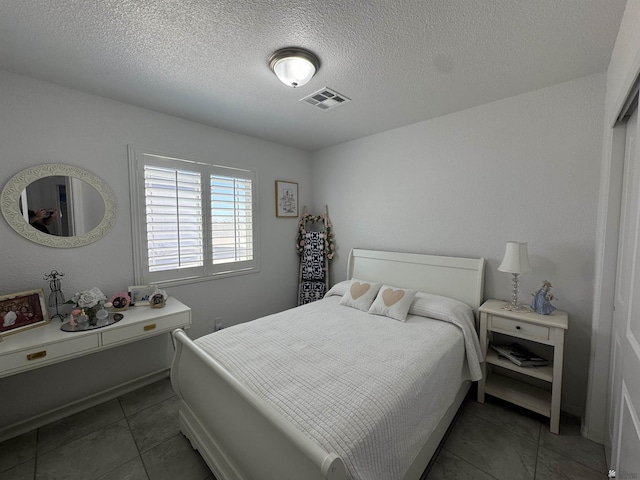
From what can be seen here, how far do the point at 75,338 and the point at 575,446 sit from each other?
3.43m

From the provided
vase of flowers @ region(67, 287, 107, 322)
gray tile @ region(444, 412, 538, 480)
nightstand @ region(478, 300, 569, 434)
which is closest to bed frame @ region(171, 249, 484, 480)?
gray tile @ region(444, 412, 538, 480)

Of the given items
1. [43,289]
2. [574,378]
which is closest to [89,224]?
[43,289]

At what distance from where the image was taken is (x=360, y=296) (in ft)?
8.54

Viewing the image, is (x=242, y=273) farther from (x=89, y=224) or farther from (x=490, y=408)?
(x=490, y=408)

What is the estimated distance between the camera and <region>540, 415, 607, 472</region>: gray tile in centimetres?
165

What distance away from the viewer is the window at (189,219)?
8.16ft

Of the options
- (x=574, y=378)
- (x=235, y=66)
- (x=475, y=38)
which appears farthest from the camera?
(x=574, y=378)

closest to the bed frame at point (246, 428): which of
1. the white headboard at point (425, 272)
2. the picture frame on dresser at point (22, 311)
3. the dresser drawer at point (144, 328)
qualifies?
the white headboard at point (425, 272)

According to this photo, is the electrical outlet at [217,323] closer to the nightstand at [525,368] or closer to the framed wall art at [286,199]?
the framed wall art at [286,199]

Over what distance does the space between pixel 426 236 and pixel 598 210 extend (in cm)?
127

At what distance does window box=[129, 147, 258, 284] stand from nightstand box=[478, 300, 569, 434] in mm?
2535

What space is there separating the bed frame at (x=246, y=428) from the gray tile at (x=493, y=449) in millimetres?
121

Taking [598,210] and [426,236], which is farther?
[426,236]

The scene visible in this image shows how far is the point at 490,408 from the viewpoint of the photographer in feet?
7.06
